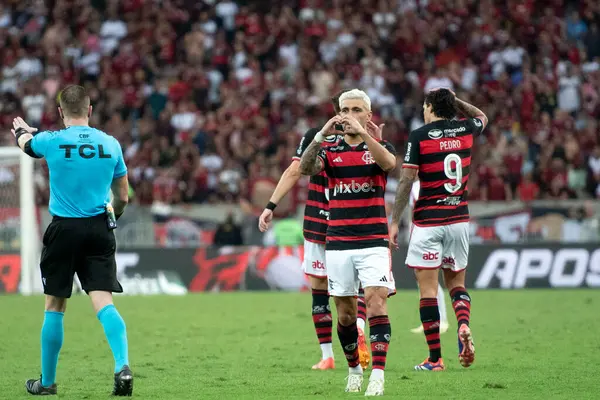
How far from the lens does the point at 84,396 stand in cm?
851

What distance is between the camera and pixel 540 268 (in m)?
21.7

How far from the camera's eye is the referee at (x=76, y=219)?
333 inches

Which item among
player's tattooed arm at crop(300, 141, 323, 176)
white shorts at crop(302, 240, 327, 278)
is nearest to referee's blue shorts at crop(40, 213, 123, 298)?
player's tattooed arm at crop(300, 141, 323, 176)

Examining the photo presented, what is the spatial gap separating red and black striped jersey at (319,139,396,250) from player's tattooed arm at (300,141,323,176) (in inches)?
4.1

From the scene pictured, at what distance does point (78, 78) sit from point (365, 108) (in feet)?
69.1

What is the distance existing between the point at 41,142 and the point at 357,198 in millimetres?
2433

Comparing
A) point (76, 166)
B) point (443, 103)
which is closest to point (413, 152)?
point (443, 103)

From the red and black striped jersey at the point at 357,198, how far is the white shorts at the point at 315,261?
1.90m

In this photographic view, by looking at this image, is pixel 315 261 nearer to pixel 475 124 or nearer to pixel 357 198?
pixel 475 124

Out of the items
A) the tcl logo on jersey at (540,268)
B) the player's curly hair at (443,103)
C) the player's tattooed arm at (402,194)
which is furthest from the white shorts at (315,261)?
the tcl logo on jersey at (540,268)

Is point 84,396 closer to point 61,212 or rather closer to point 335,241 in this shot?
point 61,212

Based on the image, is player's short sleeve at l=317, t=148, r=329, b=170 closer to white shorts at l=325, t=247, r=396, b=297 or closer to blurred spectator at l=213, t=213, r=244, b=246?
white shorts at l=325, t=247, r=396, b=297

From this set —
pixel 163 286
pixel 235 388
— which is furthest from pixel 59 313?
pixel 163 286

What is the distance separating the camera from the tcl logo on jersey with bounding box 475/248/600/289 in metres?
21.5
